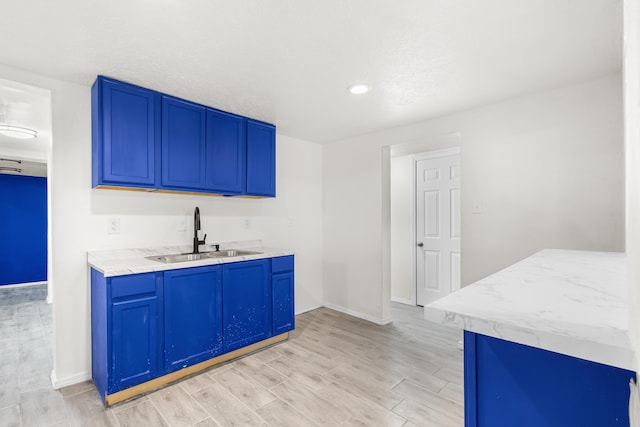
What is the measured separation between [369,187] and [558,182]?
6.07ft

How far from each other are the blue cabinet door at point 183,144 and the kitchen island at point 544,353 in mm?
2388

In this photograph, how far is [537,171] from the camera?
97.1 inches

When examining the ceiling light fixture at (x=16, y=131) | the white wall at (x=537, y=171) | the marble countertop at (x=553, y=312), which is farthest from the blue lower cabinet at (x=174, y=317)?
the ceiling light fixture at (x=16, y=131)

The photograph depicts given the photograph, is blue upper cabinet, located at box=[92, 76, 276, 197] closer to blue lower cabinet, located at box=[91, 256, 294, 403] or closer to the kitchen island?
blue lower cabinet, located at box=[91, 256, 294, 403]

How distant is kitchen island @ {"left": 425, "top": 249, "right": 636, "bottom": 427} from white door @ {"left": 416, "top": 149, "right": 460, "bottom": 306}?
3.17 metres

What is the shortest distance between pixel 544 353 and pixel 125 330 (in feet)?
7.55

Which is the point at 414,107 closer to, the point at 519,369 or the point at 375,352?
the point at 375,352

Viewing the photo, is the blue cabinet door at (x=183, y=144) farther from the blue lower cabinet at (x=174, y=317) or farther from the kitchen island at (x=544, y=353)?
the kitchen island at (x=544, y=353)

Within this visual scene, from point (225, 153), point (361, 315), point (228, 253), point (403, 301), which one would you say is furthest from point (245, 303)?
point (403, 301)

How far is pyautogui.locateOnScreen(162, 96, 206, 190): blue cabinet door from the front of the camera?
2.50 meters

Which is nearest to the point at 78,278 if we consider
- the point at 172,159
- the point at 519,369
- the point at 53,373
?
the point at 53,373

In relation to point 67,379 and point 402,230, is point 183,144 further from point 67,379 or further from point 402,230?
point 402,230

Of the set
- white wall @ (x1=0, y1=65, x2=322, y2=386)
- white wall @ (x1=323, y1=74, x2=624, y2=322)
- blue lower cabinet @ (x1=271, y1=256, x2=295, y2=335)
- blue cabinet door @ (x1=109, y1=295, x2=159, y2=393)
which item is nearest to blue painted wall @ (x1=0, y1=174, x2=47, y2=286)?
white wall @ (x1=0, y1=65, x2=322, y2=386)

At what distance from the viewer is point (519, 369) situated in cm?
78
